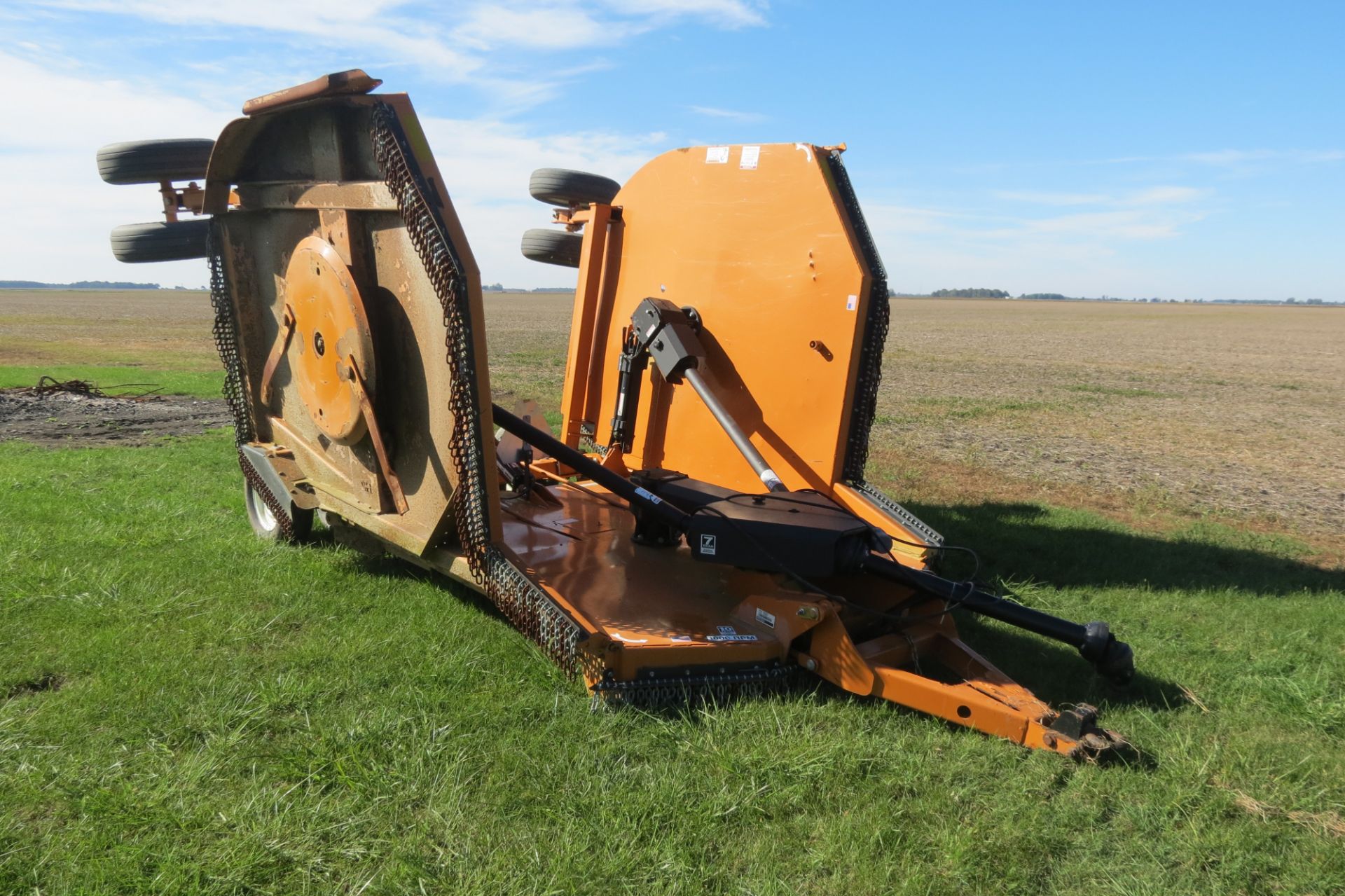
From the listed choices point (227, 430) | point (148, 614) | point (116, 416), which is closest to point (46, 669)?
point (148, 614)

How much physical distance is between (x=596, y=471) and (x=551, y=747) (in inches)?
61.1

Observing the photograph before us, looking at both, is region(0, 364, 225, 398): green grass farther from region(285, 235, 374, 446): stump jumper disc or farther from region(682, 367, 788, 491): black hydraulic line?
region(682, 367, 788, 491): black hydraulic line

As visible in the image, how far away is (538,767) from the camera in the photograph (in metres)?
3.08

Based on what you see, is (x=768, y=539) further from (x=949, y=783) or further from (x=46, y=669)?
(x=46, y=669)

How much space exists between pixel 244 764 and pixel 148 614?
5.34 feet

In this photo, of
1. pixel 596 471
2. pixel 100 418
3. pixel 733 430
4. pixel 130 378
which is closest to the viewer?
pixel 596 471

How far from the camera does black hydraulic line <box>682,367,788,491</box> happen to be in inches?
177

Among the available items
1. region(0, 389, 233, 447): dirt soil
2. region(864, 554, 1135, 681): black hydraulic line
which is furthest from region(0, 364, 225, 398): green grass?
region(864, 554, 1135, 681): black hydraulic line

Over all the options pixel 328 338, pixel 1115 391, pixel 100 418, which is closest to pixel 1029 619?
pixel 328 338

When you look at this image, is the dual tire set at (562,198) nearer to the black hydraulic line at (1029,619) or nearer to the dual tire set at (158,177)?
the dual tire set at (158,177)

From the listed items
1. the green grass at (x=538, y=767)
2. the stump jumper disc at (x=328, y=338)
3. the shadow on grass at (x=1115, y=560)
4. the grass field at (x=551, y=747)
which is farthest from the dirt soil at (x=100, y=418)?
the shadow on grass at (x=1115, y=560)

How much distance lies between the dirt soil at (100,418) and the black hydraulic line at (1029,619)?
8.00 m

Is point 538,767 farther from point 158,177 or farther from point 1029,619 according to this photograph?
point 158,177

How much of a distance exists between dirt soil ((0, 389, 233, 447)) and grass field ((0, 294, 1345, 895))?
321 centimetres
